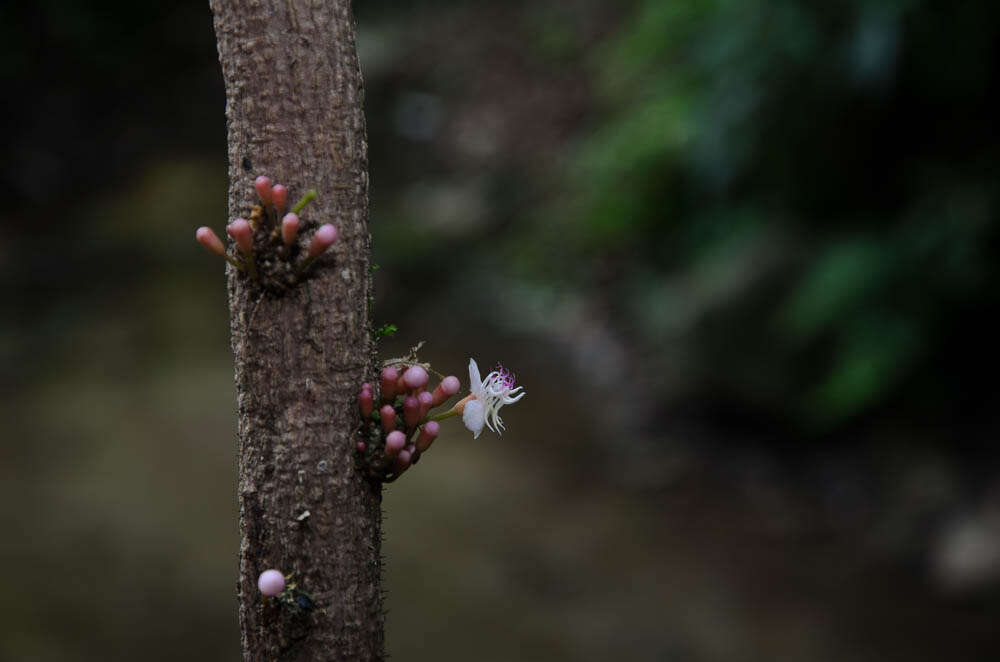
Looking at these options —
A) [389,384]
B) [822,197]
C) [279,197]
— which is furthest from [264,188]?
[822,197]

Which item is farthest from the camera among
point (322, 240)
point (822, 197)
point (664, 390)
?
point (664, 390)

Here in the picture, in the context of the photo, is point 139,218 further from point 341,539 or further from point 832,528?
point 341,539

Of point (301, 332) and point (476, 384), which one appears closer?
point (301, 332)

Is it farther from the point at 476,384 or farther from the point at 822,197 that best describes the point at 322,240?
the point at 822,197

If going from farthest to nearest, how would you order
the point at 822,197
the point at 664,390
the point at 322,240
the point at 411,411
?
the point at 664,390, the point at 822,197, the point at 411,411, the point at 322,240

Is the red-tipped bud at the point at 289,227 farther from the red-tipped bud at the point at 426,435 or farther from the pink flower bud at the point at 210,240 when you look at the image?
the red-tipped bud at the point at 426,435

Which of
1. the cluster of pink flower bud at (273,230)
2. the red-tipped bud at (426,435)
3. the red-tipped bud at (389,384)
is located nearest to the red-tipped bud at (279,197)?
the cluster of pink flower bud at (273,230)

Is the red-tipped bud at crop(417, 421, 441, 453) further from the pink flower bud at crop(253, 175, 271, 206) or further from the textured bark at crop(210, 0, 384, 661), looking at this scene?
the pink flower bud at crop(253, 175, 271, 206)

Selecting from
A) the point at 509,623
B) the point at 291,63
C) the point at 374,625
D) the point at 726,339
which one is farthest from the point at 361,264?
the point at 726,339
